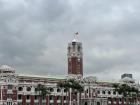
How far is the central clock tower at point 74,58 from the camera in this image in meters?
171

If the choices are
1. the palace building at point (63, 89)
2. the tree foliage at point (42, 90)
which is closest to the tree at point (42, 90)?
the tree foliage at point (42, 90)

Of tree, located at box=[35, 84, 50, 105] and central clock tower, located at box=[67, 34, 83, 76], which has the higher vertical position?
central clock tower, located at box=[67, 34, 83, 76]

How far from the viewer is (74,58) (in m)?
172

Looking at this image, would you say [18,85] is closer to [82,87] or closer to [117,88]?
[82,87]

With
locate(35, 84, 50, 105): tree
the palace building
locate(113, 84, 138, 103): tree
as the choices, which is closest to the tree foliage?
locate(35, 84, 50, 105): tree

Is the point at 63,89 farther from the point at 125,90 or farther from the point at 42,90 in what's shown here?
the point at 125,90

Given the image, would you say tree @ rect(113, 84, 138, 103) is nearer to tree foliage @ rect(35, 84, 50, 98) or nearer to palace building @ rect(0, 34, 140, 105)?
palace building @ rect(0, 34, 140, 105)

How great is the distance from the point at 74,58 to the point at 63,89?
2691 cm

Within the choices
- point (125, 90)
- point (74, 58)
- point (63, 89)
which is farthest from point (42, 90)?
point (74, 58)

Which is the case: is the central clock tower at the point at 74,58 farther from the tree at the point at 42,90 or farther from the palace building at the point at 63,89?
the tree at the point at 42,90

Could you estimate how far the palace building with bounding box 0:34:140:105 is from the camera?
12725 cm

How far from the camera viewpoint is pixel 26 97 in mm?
137500

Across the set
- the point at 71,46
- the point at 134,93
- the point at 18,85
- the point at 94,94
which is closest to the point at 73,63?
the point at 71,46

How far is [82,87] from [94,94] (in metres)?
11.7
